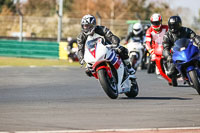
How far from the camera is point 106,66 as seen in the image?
36.6ft

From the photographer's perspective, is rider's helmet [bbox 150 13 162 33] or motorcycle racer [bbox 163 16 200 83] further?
rider's helmet [bbox 150 13 162 33]

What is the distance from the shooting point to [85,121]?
332 inches

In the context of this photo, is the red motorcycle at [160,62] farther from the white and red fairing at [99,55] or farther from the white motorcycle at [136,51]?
the white motorcycle at [136,51]

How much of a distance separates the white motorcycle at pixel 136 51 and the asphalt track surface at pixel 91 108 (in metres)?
6.10

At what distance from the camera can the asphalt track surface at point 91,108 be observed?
26.0ft

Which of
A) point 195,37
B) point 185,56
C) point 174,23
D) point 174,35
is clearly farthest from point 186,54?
point 174,35

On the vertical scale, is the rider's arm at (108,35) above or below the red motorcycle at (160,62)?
above

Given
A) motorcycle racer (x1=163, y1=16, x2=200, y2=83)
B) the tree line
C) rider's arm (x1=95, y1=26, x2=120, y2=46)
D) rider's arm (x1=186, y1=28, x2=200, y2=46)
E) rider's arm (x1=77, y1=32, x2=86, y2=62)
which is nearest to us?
rider's arm (x1=95, y1=26, x2=120, y2=46)

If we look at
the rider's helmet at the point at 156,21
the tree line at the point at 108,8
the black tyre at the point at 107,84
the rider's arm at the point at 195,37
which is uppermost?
the tree line at the point at 108,8

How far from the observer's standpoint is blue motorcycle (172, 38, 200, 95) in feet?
38.8

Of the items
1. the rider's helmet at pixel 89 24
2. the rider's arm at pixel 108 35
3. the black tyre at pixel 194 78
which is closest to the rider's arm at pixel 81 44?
the rider's helmet at pixel 89 24

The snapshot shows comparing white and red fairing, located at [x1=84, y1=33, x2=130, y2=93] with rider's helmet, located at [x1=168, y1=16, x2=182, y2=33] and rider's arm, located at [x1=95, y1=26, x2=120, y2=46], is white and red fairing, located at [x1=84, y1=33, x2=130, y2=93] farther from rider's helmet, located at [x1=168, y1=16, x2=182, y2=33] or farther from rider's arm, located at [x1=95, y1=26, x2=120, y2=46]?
rider's helmet, located at [x1=168, y1=16, x2=182, y2=33]

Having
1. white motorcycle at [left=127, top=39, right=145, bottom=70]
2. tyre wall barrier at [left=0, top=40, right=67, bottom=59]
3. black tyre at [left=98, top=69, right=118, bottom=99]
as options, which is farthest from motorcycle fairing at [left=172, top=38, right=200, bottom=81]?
tyre wall barrier at [left=0, top=40, right=67, bottom=59]

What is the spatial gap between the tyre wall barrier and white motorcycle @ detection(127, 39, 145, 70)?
7.92m
